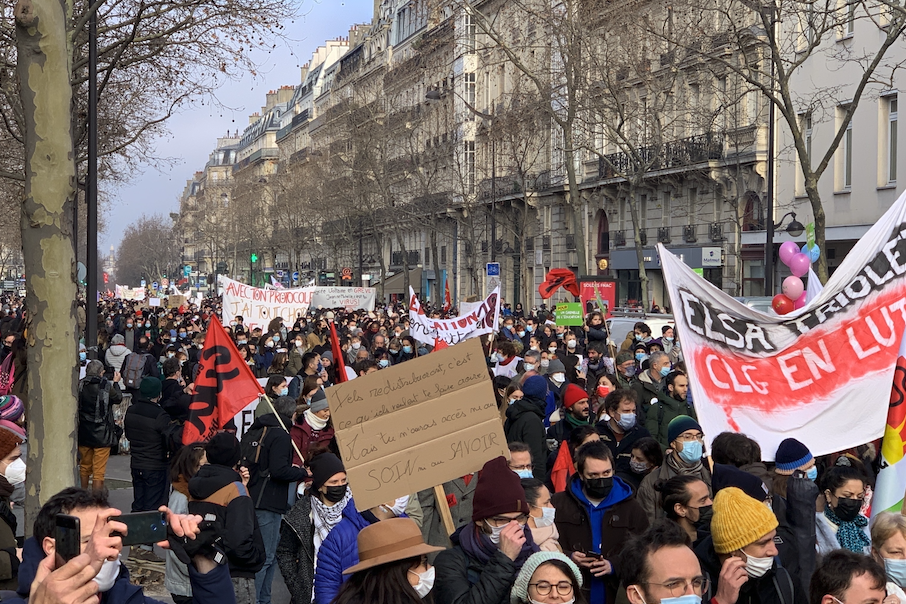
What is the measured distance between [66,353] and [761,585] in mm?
4517

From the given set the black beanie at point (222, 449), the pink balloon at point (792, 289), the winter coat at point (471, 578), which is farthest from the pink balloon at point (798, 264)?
the winter coat at point (471, 578)

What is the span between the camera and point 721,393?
6.99 metres

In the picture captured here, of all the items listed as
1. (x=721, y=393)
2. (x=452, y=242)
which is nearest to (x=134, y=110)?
(x=721, y=393)

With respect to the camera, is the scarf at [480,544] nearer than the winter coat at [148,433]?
Yes

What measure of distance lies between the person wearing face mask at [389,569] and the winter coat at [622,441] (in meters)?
2.96

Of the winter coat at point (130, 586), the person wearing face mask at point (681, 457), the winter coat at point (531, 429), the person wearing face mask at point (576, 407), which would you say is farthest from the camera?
the person wearing face mask at point (576, 407)

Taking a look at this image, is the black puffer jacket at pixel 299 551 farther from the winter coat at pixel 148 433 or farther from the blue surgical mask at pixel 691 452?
the winter coat at pixel 148 433

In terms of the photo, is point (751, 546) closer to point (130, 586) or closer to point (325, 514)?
point (130, 586)

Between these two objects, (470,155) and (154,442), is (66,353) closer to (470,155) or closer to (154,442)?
(154,442)

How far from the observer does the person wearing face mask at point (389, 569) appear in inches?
156

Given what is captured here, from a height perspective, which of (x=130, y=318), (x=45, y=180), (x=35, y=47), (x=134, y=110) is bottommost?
(x=130, y=318)

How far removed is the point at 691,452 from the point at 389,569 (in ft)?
10.1

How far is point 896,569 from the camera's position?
4.64 m

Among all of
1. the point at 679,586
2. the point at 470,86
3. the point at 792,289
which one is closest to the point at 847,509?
the point at 679,586
